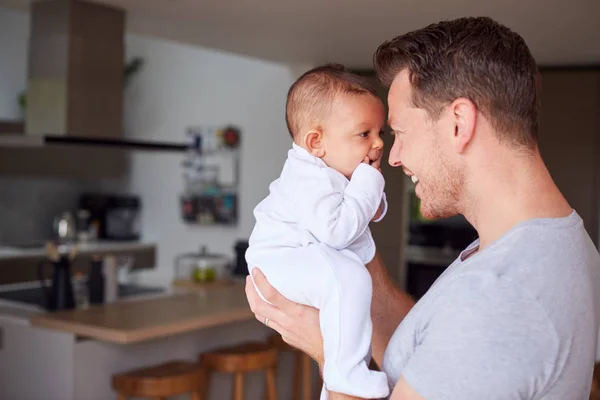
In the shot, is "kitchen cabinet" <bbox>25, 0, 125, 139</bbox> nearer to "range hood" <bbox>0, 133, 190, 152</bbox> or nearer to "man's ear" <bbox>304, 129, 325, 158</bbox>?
"range hood" <bbox>0, 133, 190, 152</bbox>

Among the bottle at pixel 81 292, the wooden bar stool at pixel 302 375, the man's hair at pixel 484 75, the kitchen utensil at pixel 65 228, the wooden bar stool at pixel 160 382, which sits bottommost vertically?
the wooden bar stool at pixel 302 375

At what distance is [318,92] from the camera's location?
1.61 m

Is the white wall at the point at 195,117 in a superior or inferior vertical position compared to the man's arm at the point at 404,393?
superior

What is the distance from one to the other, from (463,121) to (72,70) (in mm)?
3166

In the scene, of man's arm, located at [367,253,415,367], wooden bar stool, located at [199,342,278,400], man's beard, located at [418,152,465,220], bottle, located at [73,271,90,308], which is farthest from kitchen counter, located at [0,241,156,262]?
man's beard, located at [418,152,465,220]

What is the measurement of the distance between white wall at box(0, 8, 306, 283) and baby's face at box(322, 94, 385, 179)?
4246 millimetres

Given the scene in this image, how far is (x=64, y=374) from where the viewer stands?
3.44 m

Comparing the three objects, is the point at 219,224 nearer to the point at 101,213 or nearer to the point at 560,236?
the point at 101,213

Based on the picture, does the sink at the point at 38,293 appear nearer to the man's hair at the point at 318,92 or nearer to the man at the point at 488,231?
the man's hair at the point at 318,92

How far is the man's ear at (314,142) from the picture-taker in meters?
1.60

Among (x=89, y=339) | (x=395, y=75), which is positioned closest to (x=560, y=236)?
(x=395, y=75)

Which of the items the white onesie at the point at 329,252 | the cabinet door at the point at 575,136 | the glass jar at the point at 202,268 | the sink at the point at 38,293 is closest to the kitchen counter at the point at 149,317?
the sink at the point at 38,293

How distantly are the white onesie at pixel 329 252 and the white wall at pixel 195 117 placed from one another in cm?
436

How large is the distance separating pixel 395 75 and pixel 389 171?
430 centimetres
